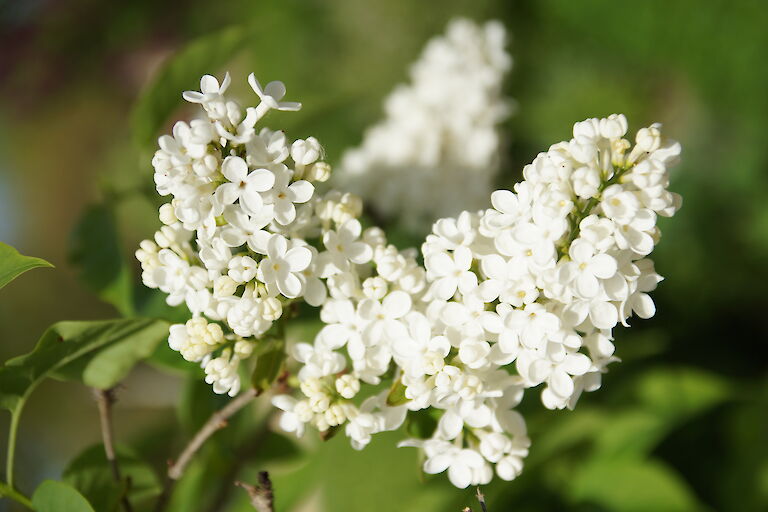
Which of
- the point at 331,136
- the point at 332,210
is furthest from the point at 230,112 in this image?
the point at 331,136

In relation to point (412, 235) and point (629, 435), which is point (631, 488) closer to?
point (629, 435)

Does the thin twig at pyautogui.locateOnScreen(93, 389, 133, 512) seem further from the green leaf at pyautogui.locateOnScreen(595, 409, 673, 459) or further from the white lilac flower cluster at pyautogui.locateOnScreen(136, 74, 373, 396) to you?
the green leaf at pyautogui.locateOnScreen(595, 409, 673, 459)

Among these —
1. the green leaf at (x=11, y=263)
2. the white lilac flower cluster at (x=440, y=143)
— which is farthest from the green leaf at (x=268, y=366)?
the white lilac flower cluster at (x=440, y=143)

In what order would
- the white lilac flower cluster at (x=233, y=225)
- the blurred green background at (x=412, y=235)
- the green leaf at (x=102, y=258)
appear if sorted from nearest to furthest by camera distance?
the white lilac flower cluster at (x=233, y=225), the green leaf at (x=102, y=258), the blurred green background at (x=412, y=235)

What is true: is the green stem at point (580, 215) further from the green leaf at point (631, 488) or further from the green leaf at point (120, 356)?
the green leaf at point (631, 488)

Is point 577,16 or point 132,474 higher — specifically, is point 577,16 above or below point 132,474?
above

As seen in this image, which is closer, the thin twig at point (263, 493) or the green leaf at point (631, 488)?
the thin twig at point (263, 493)

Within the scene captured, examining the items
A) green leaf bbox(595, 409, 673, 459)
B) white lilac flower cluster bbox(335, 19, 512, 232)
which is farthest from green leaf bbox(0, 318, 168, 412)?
green leaf bbox(595, 409, 673, 459)

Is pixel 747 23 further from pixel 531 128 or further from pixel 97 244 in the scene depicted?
pixel 97 244
